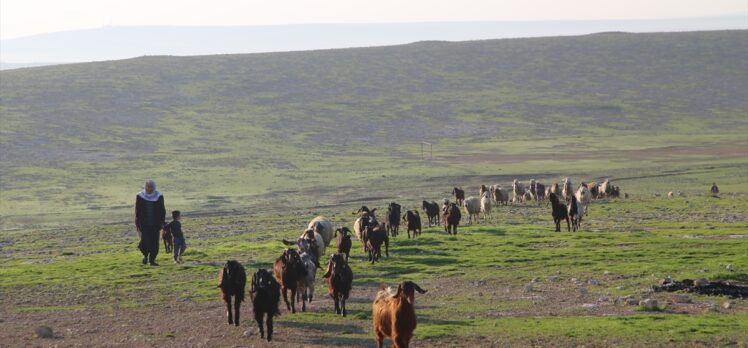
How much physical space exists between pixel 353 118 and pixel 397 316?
108594 millimetres

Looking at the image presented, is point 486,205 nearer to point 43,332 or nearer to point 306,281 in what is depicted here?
point 306,281

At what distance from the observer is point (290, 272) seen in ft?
69.6

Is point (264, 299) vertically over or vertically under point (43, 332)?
over

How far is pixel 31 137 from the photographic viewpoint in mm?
104000

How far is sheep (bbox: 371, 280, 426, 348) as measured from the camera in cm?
1614

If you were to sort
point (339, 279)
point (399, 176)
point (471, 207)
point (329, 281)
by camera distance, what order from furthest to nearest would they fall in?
point (399, 176), point (471, 207), point (329, 281), point (339, 279)

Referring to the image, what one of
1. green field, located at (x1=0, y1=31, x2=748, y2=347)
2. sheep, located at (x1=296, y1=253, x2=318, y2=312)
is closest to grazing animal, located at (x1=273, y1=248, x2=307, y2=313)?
sheep, located at (x1=296, y1=253, x2=318, y2=312)

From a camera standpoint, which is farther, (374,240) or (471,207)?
(471,207)

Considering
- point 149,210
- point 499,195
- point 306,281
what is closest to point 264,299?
point 306,281

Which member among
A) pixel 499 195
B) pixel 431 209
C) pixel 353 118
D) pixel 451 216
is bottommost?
pixel 499 195

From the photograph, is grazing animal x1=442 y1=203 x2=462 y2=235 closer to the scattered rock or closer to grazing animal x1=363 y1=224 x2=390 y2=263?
grazing animal x1=363 y1=224 x2=390 y2=263

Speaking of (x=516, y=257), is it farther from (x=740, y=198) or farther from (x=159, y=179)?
(x=159, y=179)

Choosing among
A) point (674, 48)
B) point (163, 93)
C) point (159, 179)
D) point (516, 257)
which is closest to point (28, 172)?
point (159, 179)

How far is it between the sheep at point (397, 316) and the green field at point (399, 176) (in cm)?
140
